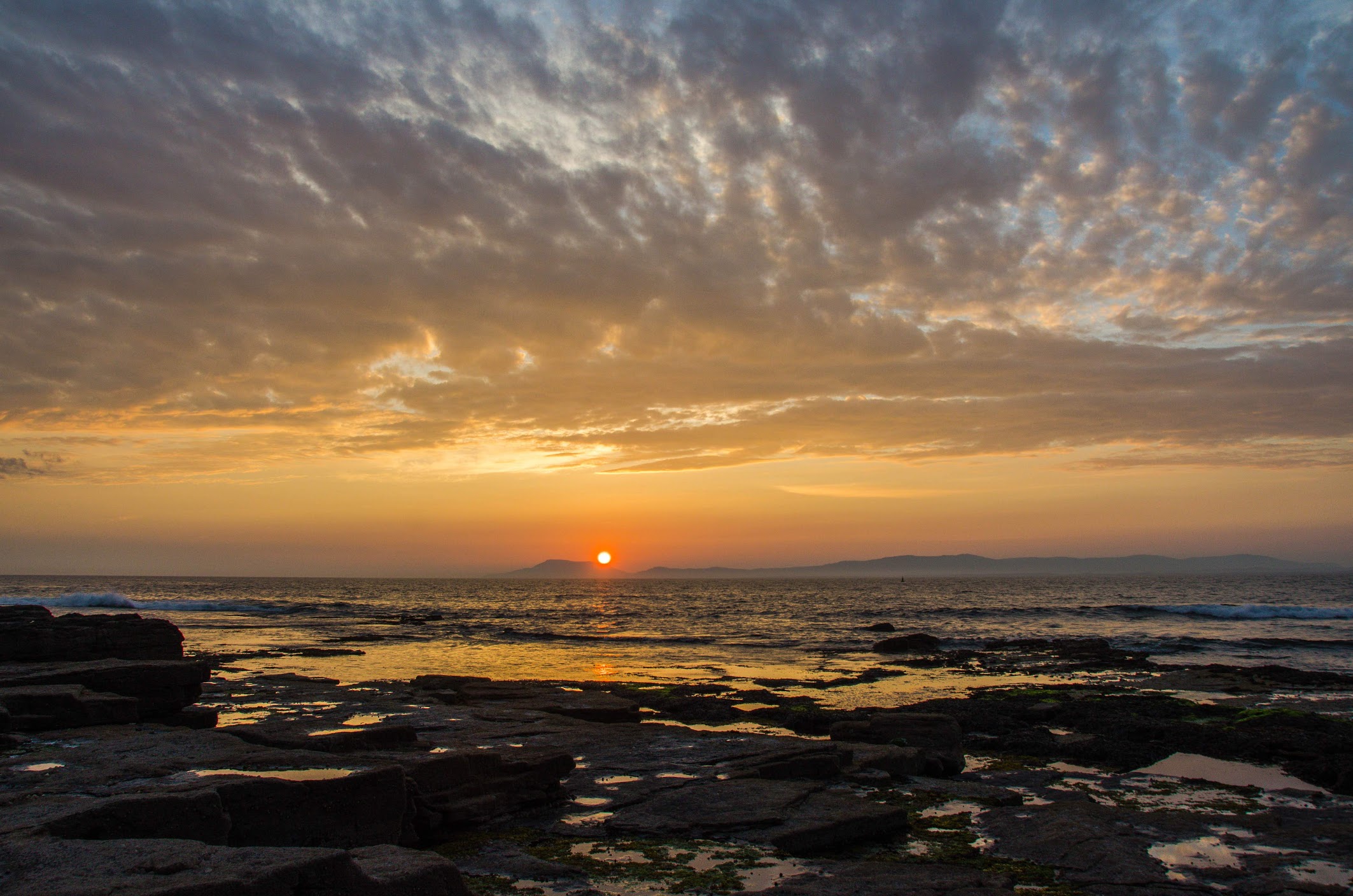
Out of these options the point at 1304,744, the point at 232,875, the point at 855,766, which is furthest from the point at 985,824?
the point at 1304,744

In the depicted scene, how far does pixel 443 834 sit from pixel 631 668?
21162mm

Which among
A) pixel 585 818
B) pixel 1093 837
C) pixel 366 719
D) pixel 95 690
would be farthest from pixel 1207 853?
pixel 95 690

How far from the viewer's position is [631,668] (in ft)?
94.6

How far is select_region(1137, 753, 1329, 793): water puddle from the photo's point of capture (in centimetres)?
1146

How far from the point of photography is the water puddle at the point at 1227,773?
1146 centimetres

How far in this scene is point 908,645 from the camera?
3616cm

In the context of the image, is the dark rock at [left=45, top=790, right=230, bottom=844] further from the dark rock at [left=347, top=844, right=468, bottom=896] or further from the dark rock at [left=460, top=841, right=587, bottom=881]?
the dark rock at [left=460, top=841, right=587, bottom=881]

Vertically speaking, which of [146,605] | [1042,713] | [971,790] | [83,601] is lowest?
[146,605]

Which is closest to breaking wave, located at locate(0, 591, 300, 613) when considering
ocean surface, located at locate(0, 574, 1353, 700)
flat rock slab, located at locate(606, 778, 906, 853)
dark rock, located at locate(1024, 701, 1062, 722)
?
ocean surface, located at locate(0, 574, 1353, 700)

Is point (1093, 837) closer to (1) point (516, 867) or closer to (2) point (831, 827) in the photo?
(2) point (831, 827)

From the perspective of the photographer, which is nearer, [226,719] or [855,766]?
[855,766]

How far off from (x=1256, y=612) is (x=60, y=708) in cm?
7747

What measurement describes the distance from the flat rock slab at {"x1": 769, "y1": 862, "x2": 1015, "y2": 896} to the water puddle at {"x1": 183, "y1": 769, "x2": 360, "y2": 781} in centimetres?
459

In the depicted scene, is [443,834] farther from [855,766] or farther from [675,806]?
Result: [855,766]
